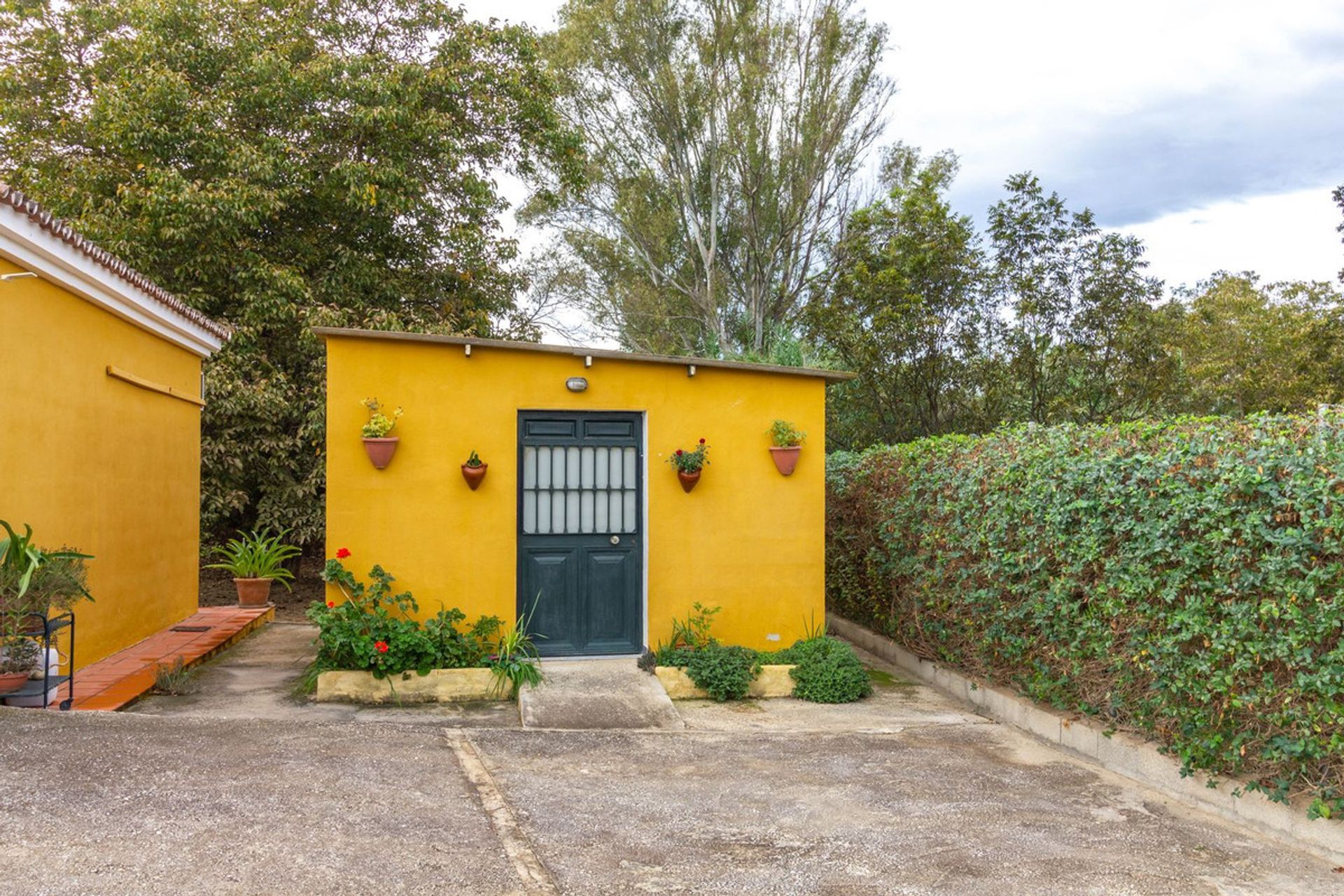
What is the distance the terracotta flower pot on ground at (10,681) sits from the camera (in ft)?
16.6

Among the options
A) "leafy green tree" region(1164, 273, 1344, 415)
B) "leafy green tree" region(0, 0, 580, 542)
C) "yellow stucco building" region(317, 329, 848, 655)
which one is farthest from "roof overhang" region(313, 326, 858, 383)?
"leafy green tree" region(1164, 273, 1344, 415)

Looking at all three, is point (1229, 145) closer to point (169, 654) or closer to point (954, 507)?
point (954, 507)

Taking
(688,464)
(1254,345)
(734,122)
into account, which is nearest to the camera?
(688,464)

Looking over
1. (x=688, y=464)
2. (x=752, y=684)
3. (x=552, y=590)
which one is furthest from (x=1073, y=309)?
(x=552, y=590)

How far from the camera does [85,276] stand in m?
6.57

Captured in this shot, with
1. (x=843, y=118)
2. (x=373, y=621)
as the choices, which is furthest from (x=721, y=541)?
(x=843, y=118)

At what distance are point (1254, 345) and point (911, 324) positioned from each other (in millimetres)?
11170

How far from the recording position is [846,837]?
4.00 meters

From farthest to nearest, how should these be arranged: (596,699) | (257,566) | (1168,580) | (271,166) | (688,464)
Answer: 1. (271,166)
2. (257,566)
3. (688,464)
4. (596,699)
5. (1168,580)

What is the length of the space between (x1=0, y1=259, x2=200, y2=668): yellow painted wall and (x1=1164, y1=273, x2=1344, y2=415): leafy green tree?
48.3ft

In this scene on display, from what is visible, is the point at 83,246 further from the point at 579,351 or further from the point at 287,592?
the point at 287,592

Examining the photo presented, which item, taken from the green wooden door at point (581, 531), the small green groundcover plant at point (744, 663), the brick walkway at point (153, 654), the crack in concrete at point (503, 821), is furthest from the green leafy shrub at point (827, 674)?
the brick walkway at point (153, 654)

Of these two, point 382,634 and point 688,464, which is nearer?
point 382,634

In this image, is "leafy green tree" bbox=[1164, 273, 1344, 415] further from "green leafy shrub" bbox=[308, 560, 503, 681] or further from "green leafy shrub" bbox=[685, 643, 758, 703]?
"green leafy shrub" bbox=[308, 560, 503, 681]
